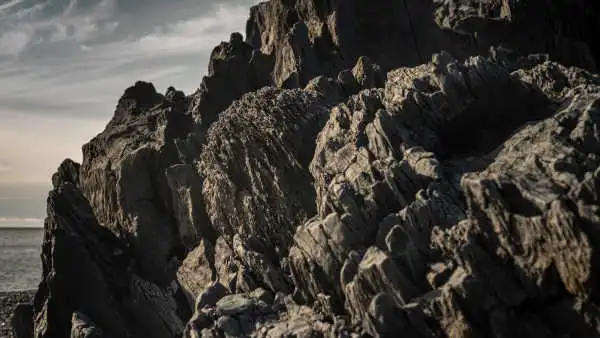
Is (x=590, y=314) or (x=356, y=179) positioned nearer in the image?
(x=590, y=314)

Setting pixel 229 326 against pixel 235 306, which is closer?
pixel 229 326

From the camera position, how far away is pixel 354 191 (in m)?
43.2

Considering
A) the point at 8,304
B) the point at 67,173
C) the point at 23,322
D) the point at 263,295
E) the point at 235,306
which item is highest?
the point at 67,173

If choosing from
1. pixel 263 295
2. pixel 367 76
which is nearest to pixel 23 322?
pixel 263 295

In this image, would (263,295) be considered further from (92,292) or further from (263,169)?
(92,292)

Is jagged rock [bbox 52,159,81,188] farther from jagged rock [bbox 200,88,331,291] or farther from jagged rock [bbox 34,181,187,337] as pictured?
jagged rock [bbox 200,88,331,291]

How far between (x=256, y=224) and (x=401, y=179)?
17.9 meters

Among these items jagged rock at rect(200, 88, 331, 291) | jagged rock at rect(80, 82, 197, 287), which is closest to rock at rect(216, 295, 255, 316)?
jagged rock at rect(200, 88, 331, 291)

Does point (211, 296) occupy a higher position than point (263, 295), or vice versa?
point (211, 296)

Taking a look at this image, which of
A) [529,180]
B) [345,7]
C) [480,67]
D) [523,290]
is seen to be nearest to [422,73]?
[480,67]

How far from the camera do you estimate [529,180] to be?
37.0 metres

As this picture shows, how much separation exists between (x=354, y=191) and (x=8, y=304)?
8195 centimetres

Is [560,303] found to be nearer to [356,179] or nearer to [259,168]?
[356,179]

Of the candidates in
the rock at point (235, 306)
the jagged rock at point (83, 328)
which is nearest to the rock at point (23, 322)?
the jagged rock at point (83, 328)
